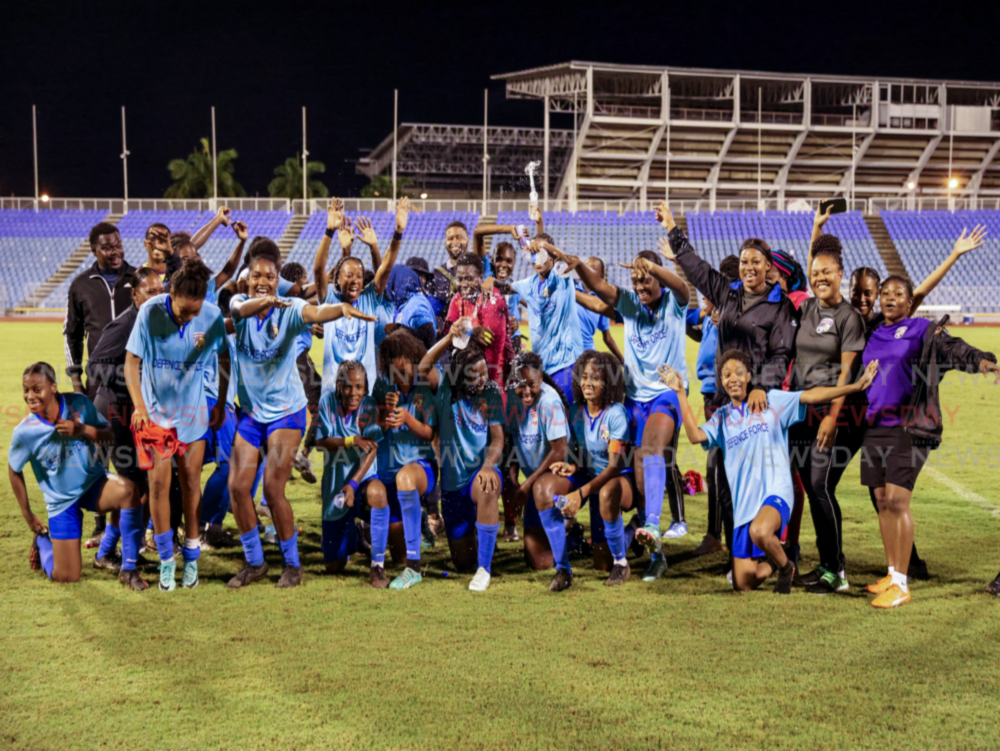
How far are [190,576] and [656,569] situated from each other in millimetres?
2986

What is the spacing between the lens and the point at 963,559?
21.0 feet

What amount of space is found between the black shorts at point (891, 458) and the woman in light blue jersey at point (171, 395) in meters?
4.07

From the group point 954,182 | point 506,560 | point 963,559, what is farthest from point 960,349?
point 954,182

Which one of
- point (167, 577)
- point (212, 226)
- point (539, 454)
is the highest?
point (212, 226)

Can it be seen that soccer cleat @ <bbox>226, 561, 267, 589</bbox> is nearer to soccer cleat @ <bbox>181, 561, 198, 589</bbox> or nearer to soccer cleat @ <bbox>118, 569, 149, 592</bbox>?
soccer cleat @ <bbox>181, 561, 198, 589</bbox>

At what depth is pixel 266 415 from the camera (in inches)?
225

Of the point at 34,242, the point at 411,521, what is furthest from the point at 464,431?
the point at 34,242

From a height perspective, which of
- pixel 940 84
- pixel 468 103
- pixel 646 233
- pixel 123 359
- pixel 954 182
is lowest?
pixel 123 359

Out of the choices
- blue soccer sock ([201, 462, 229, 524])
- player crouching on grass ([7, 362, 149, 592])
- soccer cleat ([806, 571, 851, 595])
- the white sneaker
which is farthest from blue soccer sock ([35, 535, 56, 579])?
soccer cleat ([806, 571, 851, 595])

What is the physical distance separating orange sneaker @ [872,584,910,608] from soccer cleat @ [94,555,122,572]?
190 inches

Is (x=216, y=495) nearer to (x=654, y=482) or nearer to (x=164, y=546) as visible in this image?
(x=164, y=546)

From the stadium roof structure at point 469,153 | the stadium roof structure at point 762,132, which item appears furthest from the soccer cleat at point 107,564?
the stadium roof structure at point 469,153

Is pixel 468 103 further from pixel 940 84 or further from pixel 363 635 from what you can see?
pixel 363 635

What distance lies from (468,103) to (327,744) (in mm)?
101935
